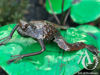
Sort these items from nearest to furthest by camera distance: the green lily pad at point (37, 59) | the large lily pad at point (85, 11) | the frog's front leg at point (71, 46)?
the green lily pad at point (37, 59), the frog's front leg at point (71, 46), the large lily pad at point (85, 11)

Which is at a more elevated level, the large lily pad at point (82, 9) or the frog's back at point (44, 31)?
the frog's back at point (44, 31)

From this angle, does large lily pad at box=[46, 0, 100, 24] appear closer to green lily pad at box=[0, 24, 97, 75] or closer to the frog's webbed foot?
green lily pad at box=[0, 24, 97, 75]

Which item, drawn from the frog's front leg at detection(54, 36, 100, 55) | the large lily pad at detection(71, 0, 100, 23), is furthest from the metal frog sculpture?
Result: the large lily pad at detection(71, 0, 100, 23)

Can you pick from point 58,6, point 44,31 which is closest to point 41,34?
point 44,31

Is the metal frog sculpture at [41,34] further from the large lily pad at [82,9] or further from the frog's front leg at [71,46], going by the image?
the large lily pad at [82,9]

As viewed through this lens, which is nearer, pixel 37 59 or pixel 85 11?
pixel 37 59

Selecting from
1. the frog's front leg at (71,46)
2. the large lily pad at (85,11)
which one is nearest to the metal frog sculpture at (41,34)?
the frog's front leg at (71,46)

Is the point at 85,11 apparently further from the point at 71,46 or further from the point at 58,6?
the point at 71,46

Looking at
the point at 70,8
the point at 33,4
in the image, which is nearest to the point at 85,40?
the point at 70,8

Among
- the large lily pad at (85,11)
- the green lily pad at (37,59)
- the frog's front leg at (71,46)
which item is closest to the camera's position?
the green lily pad at (37,59)
